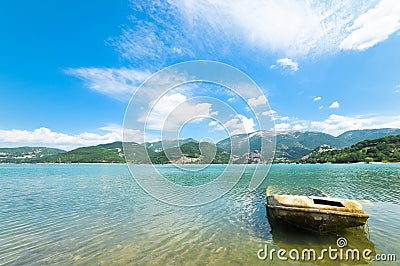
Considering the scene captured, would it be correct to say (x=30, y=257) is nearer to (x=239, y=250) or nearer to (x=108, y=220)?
(x=108, y=220)

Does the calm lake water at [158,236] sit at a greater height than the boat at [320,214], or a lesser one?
lesser

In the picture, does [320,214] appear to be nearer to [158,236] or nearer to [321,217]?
[321,217]

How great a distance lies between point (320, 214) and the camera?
1353 centimetres

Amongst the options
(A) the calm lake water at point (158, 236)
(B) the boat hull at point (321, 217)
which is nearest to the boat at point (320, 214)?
(B) the boat hull at point (321, 217)

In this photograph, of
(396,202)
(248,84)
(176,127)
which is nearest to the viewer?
(248,84)

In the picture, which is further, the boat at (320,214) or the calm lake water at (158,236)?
the boat at (320,214)

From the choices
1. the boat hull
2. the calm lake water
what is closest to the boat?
the boat hull

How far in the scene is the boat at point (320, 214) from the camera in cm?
1327

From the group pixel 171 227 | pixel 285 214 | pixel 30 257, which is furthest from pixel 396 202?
pixel 30 257

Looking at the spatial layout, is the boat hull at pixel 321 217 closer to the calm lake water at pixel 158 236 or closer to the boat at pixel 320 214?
the boat at pixel 320 214

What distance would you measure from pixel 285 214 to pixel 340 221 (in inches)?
125

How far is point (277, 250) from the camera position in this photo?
1205 cm

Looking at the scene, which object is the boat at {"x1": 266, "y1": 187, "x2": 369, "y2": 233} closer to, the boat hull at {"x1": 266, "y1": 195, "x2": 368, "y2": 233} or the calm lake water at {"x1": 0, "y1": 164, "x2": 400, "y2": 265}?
the boat hull at {"x1": 266, "y1": 195, "x2": 368, "y2": 233}

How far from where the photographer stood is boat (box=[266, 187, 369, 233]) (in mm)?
13266
